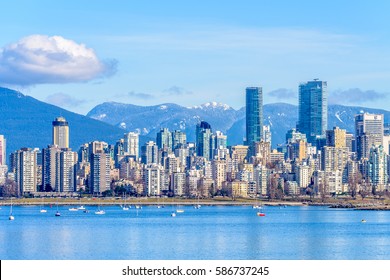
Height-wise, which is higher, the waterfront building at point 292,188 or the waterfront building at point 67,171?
the waterfront building at point 67,171

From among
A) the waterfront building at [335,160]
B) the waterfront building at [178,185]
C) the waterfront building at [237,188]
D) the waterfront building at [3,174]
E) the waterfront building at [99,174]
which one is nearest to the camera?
the waterfront building at [237,188]

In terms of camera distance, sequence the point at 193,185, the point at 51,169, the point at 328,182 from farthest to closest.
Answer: the point at 51,169 < the point at 328,182 < the point at 193,185

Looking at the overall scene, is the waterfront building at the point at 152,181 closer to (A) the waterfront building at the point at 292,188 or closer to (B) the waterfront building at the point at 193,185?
(B) the waterfront building at the point at 193,185

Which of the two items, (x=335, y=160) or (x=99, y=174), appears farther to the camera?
(x=335, y=160)

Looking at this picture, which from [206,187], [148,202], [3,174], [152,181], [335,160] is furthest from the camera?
[335,160]

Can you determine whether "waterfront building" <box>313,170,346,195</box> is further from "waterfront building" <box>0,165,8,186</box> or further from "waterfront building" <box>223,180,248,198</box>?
"waterfront building" <box>0,165,8,186</box>

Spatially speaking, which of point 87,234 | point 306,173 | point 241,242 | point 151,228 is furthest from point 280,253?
point 306,173

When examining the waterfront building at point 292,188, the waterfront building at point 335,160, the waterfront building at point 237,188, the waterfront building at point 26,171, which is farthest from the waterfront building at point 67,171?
the waterfront building at point 335,160

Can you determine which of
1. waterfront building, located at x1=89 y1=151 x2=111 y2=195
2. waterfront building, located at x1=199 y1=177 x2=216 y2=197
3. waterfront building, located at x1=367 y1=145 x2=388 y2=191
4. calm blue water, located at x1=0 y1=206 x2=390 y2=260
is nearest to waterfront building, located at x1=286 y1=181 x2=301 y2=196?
waterfront building, located at x1=199 y1=177 x2=216 y2=197

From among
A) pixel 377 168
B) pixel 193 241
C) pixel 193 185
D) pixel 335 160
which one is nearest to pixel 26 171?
pixel 193 185

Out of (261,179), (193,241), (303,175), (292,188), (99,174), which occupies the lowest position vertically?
(193,241)

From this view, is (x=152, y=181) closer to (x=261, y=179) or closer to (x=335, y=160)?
(x=261, y=179)
